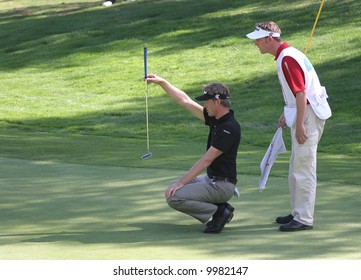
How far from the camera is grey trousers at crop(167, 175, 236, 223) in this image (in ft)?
27.5

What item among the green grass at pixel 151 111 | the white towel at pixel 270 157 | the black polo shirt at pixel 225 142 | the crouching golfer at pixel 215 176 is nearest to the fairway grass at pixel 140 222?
the green grass at pixel 151 111

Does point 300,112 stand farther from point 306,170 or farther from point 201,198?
point 201,198

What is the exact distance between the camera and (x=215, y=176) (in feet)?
27.7

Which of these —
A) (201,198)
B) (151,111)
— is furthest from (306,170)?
(151,111)

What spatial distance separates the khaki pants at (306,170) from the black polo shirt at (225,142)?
20.3 inches

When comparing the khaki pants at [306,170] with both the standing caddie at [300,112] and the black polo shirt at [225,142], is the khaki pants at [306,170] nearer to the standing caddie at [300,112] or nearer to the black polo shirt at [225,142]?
the standing caddie at [300,112]

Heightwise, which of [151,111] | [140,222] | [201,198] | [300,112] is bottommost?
[151,111]

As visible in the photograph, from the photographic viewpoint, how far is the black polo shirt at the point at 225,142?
27.1ft

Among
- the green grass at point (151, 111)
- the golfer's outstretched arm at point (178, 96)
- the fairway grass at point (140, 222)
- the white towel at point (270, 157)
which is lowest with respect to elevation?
the green grass at point (151, 111)

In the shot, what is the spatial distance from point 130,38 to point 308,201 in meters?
21.3

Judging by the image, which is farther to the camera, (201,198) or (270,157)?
(270,157)

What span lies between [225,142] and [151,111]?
11821mm

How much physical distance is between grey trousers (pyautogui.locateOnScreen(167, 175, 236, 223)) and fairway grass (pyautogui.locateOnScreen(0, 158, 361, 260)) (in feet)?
0.60

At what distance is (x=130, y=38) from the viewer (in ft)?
96.0
